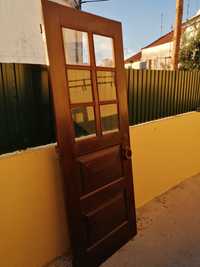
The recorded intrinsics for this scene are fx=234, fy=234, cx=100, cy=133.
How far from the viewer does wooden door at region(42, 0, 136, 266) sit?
5.49 ft

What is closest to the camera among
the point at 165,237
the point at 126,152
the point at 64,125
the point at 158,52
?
the point at 64,125

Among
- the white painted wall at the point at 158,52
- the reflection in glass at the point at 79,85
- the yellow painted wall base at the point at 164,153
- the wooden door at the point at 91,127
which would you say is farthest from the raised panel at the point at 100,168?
the white painted wall at the point at 158,52

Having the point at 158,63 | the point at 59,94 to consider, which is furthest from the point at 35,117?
the point at 158,63

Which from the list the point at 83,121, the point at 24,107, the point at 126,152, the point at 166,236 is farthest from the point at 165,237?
the point at 24,107

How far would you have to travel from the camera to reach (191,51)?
6977 mm

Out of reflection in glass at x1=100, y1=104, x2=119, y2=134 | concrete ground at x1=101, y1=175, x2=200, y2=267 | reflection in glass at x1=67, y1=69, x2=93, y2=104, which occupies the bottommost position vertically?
concrete ground at x1=101, y1=175, x2=200, y2=267

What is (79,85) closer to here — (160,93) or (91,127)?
(91,127)

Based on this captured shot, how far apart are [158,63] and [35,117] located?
11.0 m

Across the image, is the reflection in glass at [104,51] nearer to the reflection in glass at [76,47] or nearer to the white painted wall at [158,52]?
the reflection in glass at [76,47]

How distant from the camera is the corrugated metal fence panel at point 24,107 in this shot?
63.6 inches

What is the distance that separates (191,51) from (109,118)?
235 inches

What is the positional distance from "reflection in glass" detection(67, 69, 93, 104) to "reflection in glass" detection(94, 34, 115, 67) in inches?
7.3

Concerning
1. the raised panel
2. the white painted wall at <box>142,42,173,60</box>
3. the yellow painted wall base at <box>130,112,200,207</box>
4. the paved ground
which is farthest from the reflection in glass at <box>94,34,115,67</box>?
the white painted wall at <box>142,42,173,60</box>

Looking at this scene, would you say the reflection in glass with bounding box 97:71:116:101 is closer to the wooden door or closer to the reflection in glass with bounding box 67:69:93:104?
the wooden door
